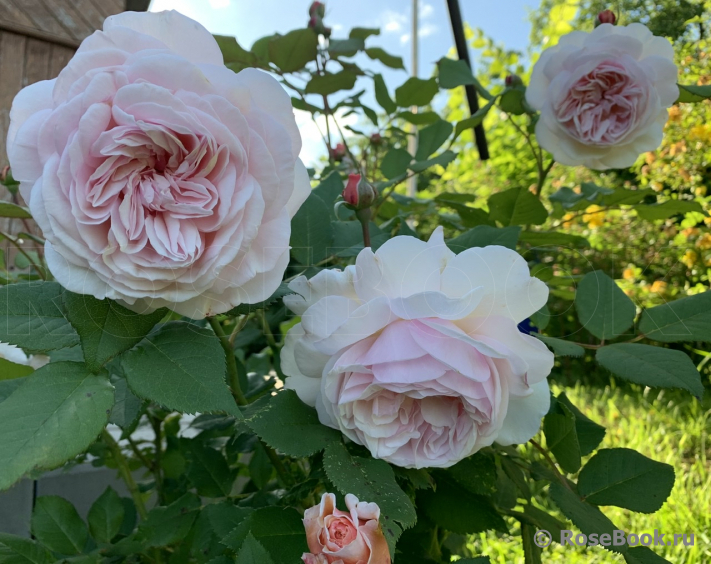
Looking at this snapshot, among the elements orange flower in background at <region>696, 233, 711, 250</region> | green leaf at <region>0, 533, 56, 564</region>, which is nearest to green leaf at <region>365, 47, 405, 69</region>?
green leaf at <region>0, 533, 56, 564</region>

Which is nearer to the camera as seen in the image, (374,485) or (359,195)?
(374,485)

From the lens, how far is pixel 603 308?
1.80 ft

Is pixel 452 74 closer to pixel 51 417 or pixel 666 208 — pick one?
pixel 666 208

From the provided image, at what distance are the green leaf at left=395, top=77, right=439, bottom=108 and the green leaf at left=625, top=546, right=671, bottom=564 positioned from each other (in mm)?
698

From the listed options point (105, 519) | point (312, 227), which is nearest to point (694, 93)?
point (312, 227)

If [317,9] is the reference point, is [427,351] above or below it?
below

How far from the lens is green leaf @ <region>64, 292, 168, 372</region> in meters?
0.34

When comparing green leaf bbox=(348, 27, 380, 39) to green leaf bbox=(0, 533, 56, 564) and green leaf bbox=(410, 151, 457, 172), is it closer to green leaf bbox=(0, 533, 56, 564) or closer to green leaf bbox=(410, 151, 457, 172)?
green leaf bbox=(410, 151, 457, 172)

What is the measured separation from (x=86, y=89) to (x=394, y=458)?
300 millimetres

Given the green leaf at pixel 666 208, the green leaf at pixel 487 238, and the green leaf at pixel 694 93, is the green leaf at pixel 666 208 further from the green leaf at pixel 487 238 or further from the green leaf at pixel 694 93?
the green leaf at pixel 487 238

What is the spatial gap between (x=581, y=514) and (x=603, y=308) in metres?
0.20

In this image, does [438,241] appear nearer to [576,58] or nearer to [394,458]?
[394,458]

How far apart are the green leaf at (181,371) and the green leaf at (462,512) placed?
250mm

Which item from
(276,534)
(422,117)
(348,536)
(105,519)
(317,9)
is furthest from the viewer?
(422,117)
